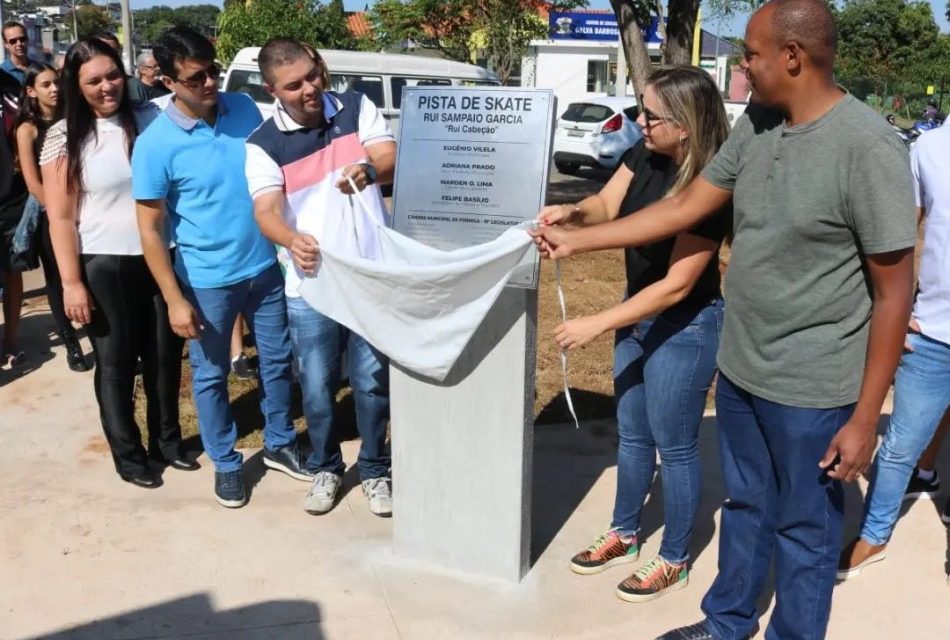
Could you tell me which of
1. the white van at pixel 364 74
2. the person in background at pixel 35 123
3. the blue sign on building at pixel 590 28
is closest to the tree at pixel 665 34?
the person in background at pixel 35 123

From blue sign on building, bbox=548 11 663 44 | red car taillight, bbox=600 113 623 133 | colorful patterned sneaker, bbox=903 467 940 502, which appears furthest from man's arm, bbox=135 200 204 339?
blue sign on building, bbox=548 11 663 44

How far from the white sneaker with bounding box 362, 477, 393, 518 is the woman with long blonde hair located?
2.81ft

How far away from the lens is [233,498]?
13.1 feet

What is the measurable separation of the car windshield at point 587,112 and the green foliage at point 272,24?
23.1 feet

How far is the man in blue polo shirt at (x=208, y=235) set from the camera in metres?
3.60

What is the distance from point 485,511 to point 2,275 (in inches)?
163

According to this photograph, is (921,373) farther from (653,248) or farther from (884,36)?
(884,36)

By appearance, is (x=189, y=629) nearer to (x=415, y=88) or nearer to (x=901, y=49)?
(x=415, y=88)

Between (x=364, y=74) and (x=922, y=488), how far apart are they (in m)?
12.8

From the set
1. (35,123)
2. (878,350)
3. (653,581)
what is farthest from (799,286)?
(35,123)

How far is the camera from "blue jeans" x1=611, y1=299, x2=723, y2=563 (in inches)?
120

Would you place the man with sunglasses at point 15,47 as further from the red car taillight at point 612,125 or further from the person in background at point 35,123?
the red car taillight at point 612,125

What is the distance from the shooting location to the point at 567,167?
58.7ft

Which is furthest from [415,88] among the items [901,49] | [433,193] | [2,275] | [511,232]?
[901,49]
